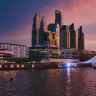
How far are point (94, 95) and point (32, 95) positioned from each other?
9740mm

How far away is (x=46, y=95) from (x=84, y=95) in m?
5.96

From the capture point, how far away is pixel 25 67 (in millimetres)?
138875

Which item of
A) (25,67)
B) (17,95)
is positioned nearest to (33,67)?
(25,67)

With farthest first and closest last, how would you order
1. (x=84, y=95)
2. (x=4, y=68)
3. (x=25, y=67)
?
(x=25, y=67), (x=4, y=68), (x=84, y=95)

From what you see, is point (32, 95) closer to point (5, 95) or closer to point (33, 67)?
point (5, 95)

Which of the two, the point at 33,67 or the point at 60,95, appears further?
the point at 33,67

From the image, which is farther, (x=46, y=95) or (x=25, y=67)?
(x=25, y=67)

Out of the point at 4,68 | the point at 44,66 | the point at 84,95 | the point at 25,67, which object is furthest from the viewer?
the point at 44,66

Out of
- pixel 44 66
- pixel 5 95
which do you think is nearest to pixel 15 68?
pixel 44 66

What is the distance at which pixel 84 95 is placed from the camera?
35875mm

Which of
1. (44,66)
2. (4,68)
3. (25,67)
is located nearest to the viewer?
(4,68)

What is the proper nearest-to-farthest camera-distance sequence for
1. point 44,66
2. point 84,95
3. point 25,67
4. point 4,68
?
point 84,95
point 4,68
point 25,67
point 44,66

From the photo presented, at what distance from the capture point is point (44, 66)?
517 feet

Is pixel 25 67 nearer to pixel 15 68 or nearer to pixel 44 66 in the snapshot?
pixel 15 68
